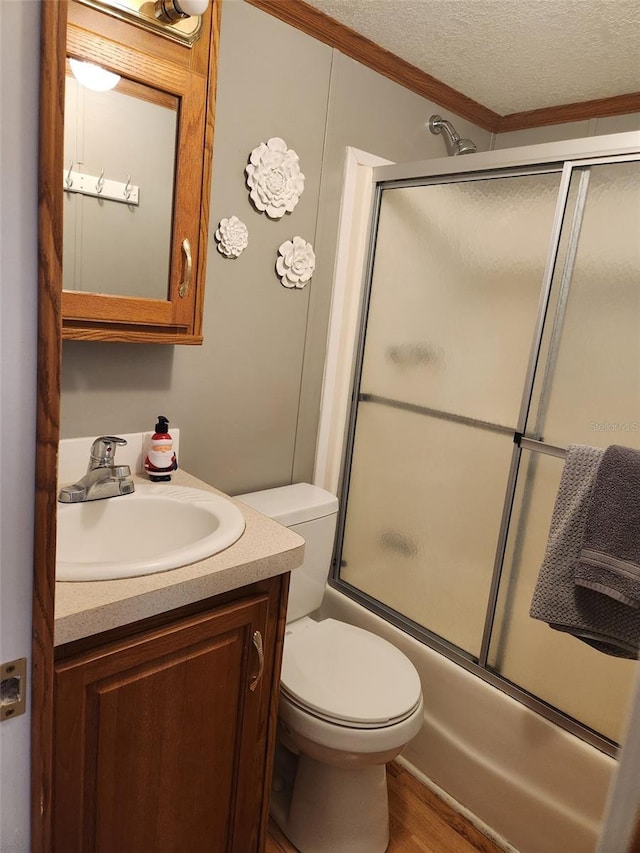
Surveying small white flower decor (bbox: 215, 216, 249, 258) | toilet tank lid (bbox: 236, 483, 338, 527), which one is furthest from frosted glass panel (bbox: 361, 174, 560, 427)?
small white flower decor (bbox: 215, 216, 249, 258)

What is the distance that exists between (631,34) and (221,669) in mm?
1882

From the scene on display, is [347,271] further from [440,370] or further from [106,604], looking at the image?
[106,604]

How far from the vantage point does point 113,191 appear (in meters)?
1.32

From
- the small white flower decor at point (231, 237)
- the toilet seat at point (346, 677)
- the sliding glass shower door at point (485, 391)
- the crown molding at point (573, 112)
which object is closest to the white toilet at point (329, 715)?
the toilet seat at point (346, 677)

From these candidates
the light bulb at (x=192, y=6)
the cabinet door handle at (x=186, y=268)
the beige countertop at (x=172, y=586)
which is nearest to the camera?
the beige countertop at (x=172, y=586)

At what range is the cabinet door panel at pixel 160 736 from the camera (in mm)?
976

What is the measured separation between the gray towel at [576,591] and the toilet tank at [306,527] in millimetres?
676

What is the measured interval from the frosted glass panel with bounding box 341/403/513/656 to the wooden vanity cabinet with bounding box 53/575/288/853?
0.74 metres

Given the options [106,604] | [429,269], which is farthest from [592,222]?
[106,604]

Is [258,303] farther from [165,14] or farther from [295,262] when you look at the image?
[165,14]

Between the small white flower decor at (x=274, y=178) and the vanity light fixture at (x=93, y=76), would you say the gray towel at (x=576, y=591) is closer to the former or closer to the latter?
the small white flower decor at (x=274, y=178)

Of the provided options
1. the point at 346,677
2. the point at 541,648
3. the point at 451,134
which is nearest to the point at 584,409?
the point at 541,648

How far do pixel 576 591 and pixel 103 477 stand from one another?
1090mm

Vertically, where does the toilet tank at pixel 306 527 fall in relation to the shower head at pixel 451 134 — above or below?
below
